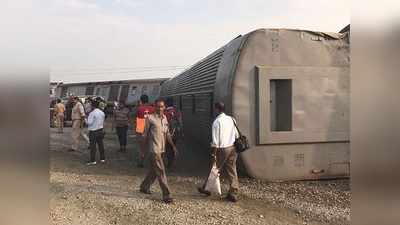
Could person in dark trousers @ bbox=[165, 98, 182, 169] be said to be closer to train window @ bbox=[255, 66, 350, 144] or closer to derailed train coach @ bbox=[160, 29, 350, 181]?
derailed train coach @ bbox=[160, 29, 350, 181]

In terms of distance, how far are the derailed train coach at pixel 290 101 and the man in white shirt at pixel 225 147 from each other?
2.56ft

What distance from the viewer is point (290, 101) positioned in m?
7.20

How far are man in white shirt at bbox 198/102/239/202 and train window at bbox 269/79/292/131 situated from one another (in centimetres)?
122

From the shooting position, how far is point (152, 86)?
2892 cm

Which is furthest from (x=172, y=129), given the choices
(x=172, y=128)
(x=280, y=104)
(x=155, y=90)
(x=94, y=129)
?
(x=155, y=90)

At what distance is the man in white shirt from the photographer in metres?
6.20

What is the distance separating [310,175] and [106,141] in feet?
29.9

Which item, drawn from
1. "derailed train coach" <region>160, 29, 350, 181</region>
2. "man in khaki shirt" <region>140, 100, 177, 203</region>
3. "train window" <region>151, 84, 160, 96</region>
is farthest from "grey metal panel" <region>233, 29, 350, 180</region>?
"train window" <region>151, 84, 160, 96</region>

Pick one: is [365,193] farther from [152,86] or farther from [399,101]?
[152,86]

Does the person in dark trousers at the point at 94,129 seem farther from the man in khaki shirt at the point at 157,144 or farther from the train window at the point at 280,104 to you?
the train window at the point at 280,104

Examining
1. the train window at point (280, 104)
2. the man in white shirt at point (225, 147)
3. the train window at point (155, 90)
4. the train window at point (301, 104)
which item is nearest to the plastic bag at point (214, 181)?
the man in white shirt at point (225, 147)

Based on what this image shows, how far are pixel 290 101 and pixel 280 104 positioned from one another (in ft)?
0.68

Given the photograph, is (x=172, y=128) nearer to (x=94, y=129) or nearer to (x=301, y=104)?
(x=94, y=129)

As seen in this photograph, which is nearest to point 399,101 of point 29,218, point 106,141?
point 29,218
